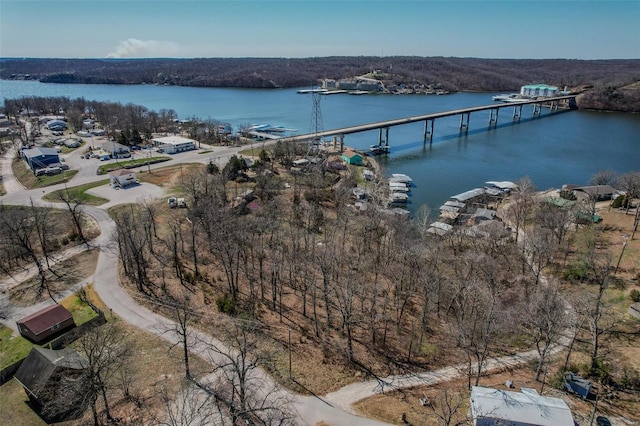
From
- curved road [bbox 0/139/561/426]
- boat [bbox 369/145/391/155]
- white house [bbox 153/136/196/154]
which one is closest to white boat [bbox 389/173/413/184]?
boat [bbox 369/145/391/155]

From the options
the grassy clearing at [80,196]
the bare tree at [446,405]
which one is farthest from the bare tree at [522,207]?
the grassy clearing at [80,196]

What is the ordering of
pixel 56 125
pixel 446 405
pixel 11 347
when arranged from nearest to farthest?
pixel 446 405
pixel 11 347
pixel 56 125

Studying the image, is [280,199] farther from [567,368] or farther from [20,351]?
[567,368]

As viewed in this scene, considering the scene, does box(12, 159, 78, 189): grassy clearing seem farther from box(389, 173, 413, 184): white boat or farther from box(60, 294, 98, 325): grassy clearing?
box(389, 173, 413, 184): white boat

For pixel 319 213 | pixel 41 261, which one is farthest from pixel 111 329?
pixel 319 213

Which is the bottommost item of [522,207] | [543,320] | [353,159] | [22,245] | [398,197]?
[398,197]

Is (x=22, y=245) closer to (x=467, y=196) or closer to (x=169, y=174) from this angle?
(x=169, y=174)

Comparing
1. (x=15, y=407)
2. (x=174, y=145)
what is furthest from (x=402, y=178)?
(x=15, y=407)

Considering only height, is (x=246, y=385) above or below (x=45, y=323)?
below
